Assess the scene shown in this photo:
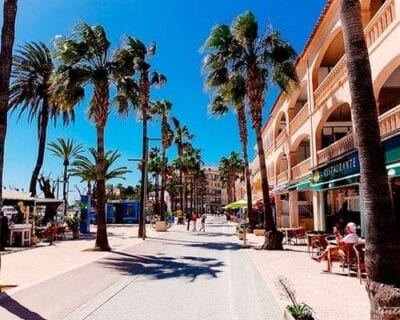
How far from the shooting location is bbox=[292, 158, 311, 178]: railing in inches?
906

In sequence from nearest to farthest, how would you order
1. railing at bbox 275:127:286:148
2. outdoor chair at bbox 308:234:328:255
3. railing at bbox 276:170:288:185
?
outdoor chair at bbox 308:234:328:255
railing at bbox 275:127:286:148
railing at bbox 276:170:288:185

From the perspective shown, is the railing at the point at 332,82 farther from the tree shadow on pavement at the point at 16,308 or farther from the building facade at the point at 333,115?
the tree shadow on pavement at the point at 16,308

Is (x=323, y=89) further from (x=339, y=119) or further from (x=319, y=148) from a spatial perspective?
(x=339, y=119)

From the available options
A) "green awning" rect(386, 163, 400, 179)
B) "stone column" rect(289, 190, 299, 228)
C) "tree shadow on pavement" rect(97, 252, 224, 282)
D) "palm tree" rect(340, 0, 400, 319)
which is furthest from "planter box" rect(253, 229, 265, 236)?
"palm tree" rect(340, 0, 400, 319)

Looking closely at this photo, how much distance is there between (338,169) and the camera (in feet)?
52.3

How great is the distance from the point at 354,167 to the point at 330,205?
14.6 m

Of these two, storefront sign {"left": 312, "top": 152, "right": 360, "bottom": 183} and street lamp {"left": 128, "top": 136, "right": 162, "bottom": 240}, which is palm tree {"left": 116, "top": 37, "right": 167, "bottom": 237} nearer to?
street lamp {"left": 128, "top": 136, "right": 162, "bottom": 240}

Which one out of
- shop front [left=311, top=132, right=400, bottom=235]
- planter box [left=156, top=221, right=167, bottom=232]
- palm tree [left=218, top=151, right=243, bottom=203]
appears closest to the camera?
shop front [left=311, top=132, right=400, bottom=235]

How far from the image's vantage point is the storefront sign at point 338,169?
14.0 m

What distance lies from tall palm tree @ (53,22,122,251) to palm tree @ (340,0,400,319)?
16.0 m

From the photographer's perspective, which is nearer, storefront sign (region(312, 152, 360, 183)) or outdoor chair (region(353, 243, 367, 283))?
outdoor chair (region(353, 243, 367, 283))

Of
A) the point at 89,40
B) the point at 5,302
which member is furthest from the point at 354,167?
the point at 89,40

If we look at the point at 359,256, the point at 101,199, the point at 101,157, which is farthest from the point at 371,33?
the point at 101,199

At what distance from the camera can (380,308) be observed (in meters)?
4.79
